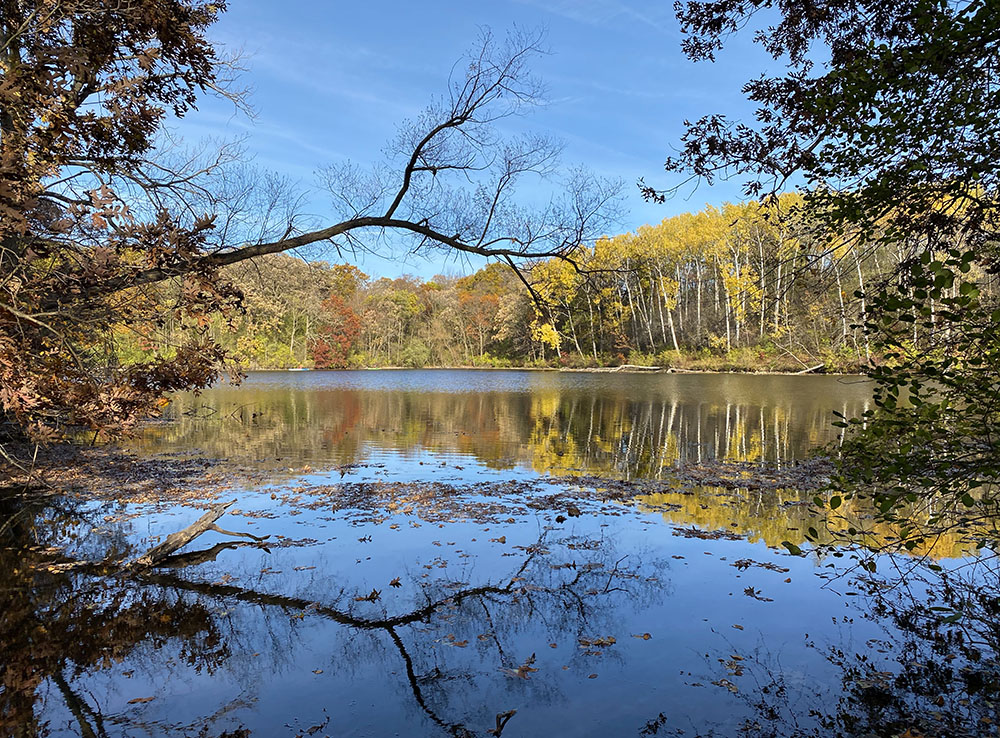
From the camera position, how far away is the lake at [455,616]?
13.2ft

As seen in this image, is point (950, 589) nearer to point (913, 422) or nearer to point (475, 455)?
point (913, 422)

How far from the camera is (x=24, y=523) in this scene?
822 centimetres

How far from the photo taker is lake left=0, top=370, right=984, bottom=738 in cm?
402

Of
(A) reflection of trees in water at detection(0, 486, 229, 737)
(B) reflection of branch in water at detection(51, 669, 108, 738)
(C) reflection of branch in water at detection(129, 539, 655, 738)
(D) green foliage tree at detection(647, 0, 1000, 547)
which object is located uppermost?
(D) green foliage tree at detection(647, 0, 1000, 547)

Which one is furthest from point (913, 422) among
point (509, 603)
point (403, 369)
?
point (403, 369)

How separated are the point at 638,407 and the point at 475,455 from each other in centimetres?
1156

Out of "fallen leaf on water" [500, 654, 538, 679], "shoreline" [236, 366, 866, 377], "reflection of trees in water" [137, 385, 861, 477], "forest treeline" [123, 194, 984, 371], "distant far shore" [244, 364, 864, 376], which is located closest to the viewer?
"fallen leaf on water" [500, 654, 538, 679]

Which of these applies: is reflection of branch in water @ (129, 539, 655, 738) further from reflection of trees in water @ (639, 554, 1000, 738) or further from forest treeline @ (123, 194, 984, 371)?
forest treeline @ (123, 194, 984, 371)

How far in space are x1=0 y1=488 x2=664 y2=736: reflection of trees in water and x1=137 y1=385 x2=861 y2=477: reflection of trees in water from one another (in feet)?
20.6

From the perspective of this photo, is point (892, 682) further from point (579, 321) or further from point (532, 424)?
point (579, 321)

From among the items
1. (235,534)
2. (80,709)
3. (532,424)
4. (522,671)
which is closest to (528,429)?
(532,424)

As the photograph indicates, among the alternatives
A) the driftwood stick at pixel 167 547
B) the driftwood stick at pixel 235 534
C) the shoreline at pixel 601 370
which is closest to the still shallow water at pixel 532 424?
the driftwood stick at pixel 235 534

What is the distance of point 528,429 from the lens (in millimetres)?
18891

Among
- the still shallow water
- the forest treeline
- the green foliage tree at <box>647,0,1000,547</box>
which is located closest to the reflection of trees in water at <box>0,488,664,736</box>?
the green foliage tree at <box>647,0,1000,547</box>
